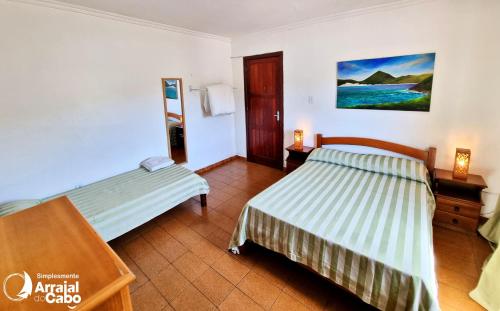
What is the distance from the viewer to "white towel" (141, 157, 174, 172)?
10.3 feet

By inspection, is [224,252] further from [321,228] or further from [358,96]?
[358,96]

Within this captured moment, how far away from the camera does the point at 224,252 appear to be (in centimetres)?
225

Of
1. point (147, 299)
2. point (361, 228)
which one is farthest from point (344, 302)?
point (147, 299)

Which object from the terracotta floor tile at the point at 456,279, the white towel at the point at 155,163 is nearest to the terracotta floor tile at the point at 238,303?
the terracotta floor tile at the point at 456,279

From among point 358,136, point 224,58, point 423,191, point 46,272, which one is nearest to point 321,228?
point 423,191

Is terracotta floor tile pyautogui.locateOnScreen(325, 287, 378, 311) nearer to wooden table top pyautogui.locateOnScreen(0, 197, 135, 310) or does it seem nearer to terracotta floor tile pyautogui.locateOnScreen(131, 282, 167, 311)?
terracotta floor tile pyautogui.locateOnScreen(131, 282, 167, 311)

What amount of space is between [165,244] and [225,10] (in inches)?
102

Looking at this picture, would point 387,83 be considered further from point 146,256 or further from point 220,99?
point 146,256

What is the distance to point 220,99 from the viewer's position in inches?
158

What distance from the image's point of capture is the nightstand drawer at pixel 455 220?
2.35m

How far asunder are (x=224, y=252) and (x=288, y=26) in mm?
3137

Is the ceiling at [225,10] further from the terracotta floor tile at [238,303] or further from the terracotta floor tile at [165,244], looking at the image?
the terracotta floor tile at [238,303]

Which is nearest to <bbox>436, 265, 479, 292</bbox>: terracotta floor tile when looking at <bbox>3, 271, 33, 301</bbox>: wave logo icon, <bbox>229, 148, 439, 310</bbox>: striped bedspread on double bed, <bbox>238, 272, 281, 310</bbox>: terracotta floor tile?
<bbox>229, 148, 439, 310</bbox>: striped bedspread on double bed

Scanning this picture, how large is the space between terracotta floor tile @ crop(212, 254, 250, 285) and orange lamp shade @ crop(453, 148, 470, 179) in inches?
90.4
